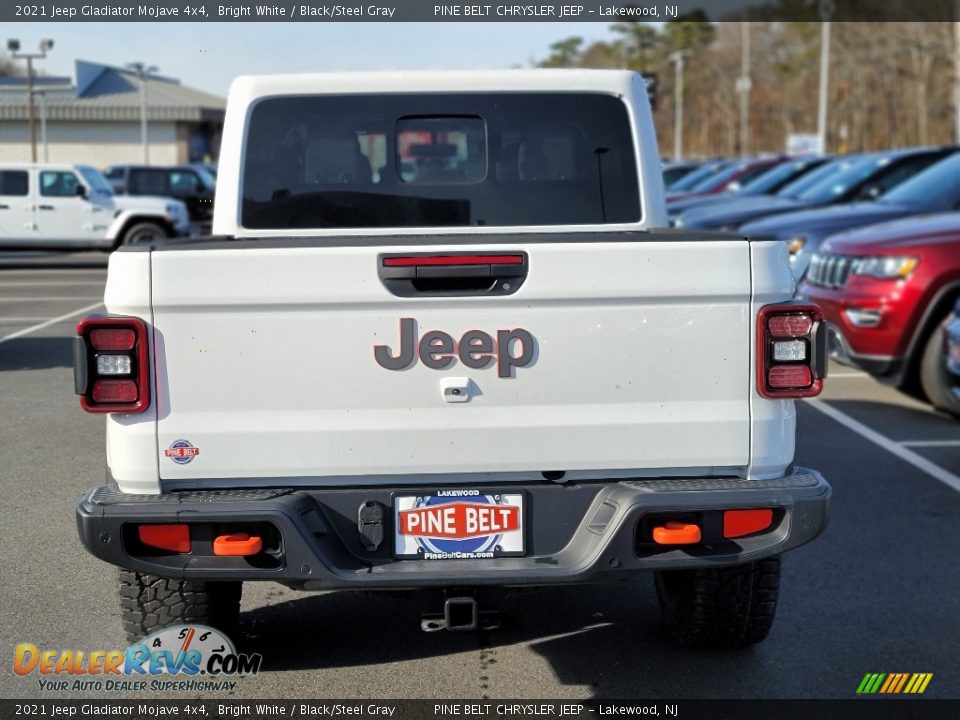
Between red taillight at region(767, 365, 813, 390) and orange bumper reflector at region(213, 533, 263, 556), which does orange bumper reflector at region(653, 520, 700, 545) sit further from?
orange bumper reflector at region(213, 533, 263, 556)

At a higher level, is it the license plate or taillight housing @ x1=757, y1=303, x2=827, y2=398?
taillight housing @ x1=757, y1=303, x2=827, y2=398

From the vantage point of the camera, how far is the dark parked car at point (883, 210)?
12.0 metres

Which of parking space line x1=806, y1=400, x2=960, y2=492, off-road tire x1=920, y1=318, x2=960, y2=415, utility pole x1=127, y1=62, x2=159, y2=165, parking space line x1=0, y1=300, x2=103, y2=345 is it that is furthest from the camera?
utility pole x1=127, y1=62, x2=159, y2=165

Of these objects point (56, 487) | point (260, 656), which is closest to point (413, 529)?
point (260, 656)

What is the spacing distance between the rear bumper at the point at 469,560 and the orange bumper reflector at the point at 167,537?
0.03 meters

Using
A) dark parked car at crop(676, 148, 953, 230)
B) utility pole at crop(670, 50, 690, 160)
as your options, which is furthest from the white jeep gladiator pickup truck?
utility pole at crop(670, 50, 690, 160)

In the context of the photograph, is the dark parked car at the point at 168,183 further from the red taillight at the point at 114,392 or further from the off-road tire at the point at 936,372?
the red taillight at the point at 114,392

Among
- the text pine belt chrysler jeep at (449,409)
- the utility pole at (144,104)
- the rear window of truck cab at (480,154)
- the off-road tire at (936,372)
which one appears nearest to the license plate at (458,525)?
the text pine belt chrysler jeep at (449,409)

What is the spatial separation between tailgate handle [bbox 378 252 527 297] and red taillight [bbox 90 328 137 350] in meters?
0.74

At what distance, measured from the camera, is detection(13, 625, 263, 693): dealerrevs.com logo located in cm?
441

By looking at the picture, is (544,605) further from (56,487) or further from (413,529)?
(56,487)

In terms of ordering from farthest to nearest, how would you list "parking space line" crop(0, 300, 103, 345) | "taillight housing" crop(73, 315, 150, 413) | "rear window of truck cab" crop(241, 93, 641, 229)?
"parking space line" crop(0, 300, 103, 345)
"rear window of truck cab" crop(241, 93, 641, 229)
"taillight housing" crop(73, 315, 150, 413)

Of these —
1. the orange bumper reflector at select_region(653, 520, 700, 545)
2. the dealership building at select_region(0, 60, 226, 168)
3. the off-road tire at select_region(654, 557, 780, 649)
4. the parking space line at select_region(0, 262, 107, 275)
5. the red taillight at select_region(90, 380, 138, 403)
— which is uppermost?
the dealership building at select_region(0, 60, 226, 168)

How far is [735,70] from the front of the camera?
93500 millimetres
